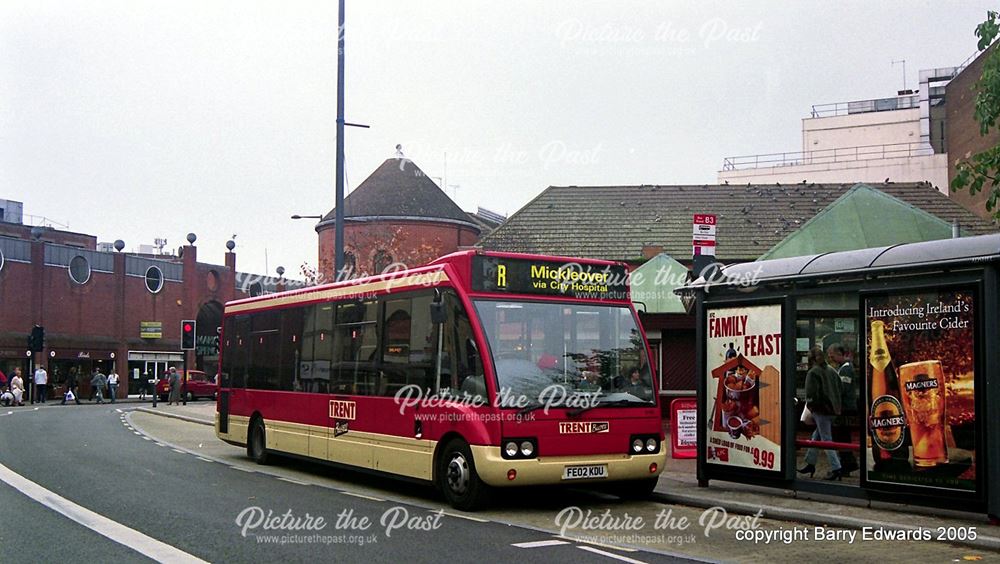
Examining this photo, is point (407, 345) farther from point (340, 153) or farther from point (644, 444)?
point (340, 153)

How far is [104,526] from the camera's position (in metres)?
10.2

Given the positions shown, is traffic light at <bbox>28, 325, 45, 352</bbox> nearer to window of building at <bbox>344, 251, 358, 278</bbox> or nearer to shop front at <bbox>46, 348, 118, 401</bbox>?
shop front at <bbox>46, 348, 118, 401</bbox>

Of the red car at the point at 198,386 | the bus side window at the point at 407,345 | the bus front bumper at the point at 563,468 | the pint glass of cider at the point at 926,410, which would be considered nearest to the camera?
the pint glass of cider at the point at 926,410

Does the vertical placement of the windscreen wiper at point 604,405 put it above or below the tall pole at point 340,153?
below

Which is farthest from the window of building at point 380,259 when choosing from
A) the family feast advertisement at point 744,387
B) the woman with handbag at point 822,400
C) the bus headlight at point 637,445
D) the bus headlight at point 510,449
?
the bus headlight at point 510,449

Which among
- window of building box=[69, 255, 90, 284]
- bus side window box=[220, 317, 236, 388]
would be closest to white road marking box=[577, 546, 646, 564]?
bus side window box=[220, 317, 236, 388]

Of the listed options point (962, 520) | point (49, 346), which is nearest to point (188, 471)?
point (962, 520)

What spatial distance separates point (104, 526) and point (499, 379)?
14.6 ft

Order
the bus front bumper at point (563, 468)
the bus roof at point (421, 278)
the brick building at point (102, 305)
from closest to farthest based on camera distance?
the bus front bumper at point (563, 468) → the bus roof at point (421, 278) → the brick building at point (102, 305)

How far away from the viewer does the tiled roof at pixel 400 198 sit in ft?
180

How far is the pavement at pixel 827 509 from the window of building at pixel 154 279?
56.6 metres

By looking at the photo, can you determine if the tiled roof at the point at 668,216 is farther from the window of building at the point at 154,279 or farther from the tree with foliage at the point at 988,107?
the window of building at the point at 154,279

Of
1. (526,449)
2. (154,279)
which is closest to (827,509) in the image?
(526,449)

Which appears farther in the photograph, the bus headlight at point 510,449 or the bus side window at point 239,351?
the bus side window at point 239,351
